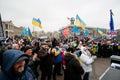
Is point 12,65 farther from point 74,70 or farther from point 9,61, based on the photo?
point 74,70

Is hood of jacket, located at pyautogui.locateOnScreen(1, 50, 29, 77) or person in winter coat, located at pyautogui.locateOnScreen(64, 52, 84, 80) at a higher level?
hood of jacket, located at pyautogui.locateOnScreen(1, 50, 29, 77)

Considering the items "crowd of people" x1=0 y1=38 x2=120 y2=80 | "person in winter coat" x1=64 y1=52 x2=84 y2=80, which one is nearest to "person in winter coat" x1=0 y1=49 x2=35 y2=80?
"crowd of people" x1=0 y1=38 x2=120 y2=80

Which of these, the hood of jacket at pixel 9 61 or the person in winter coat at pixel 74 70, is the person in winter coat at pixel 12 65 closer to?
the hood of jacket at pixel 9 61

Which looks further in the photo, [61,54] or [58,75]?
[58,75]

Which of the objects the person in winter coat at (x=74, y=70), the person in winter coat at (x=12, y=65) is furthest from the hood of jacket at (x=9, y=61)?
the person in winter coat at (x=74, y=70)

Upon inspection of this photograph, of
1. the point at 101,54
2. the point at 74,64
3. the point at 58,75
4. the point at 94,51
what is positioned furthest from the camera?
the point at 101,54

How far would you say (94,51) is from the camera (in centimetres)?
1320

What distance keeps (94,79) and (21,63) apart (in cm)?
513

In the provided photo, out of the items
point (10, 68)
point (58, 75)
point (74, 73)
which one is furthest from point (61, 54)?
point (10, 68)

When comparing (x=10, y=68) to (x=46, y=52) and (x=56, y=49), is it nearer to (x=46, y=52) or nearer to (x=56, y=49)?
(x=46, y=52)

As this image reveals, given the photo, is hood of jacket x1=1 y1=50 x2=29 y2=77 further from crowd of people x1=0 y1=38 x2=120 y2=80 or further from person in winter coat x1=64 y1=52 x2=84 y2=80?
person in winter coat x1=64 y1=52 x2=84 y2=80

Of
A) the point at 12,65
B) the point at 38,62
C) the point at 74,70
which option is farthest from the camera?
the point at 38,62

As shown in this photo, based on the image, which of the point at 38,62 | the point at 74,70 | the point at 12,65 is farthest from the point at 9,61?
the point at 38,62

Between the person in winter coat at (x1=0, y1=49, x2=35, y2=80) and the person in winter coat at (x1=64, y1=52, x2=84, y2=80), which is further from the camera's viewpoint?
the person in winter coat at (x1=64, y1=52, x2=84, y2=80)
